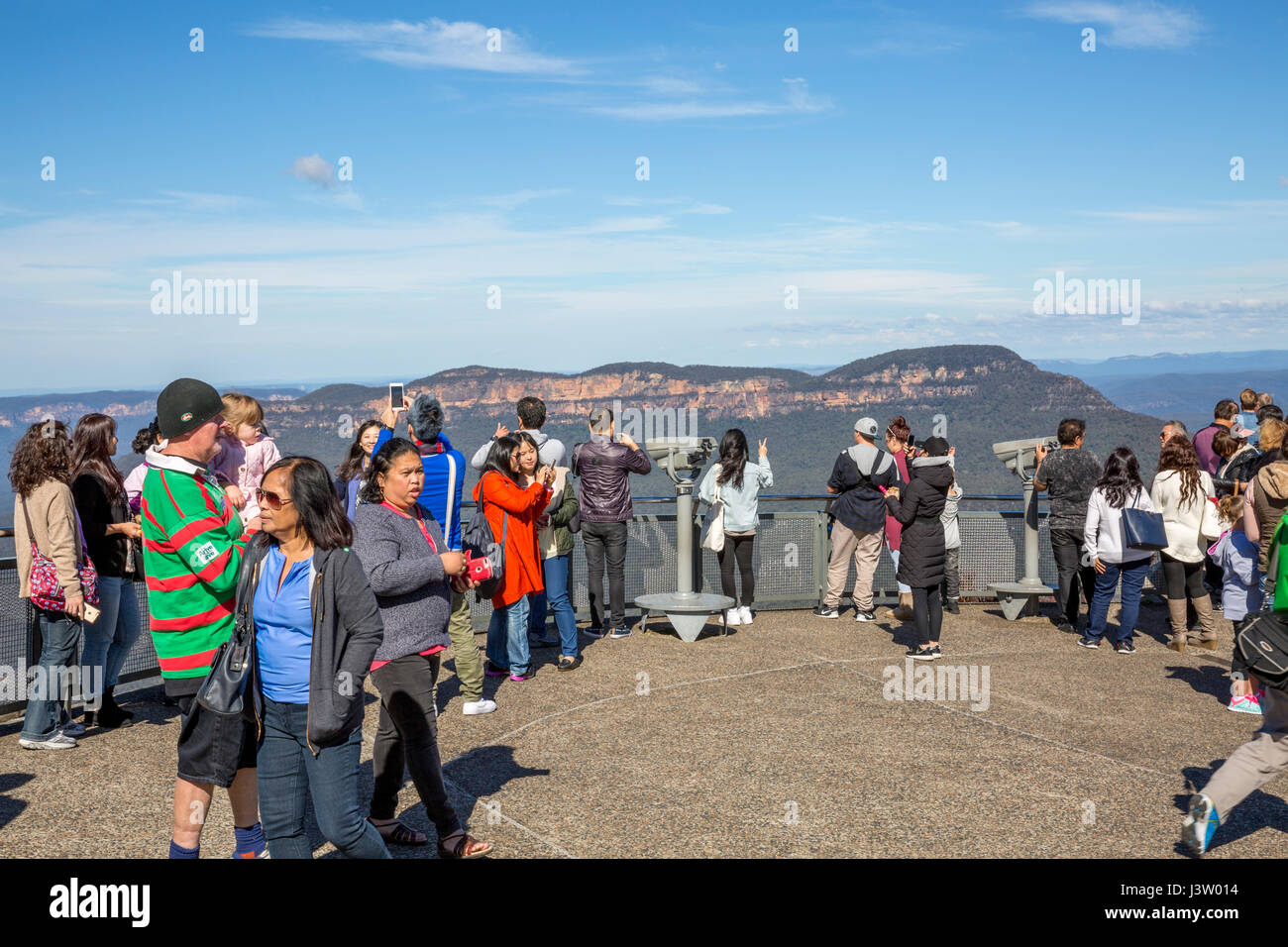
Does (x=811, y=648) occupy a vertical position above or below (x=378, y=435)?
below

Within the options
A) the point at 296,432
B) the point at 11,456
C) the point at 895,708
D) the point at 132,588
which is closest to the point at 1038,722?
the point at 895,708

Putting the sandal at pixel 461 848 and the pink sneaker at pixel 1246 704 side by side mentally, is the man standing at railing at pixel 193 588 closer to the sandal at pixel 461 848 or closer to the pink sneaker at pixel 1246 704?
the sandal at pixel 461 848

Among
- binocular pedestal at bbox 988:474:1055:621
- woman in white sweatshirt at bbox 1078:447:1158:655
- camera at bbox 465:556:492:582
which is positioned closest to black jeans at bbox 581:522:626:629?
binocular pedestal at bbox 988:474:1055:621

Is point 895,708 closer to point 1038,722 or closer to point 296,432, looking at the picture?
point 1038,722

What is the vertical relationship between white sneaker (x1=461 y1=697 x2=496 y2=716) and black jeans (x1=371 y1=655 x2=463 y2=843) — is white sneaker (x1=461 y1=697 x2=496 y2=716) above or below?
below

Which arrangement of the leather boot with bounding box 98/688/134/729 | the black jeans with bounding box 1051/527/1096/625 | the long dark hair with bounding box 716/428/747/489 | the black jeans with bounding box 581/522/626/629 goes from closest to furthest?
the leather boot with bounding box 98/688/134/729
the black jeans with bounding box 581/522/626/629
the black jeans with bounding box 1051/527/1096/625
the long dark hair with bounding box 716/428/747/489

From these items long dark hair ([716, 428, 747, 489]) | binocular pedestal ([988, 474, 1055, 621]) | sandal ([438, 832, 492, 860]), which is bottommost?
sandal ([438, 832, 492, 860])

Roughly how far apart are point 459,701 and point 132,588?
221 cm

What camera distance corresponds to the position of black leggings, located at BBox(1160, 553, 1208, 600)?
29.8ft

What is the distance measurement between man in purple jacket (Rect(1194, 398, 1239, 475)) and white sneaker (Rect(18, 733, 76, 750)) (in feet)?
31.5

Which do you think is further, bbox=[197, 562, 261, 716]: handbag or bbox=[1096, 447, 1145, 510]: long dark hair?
bbox=[1096, 447, 1145, 510]: long dark hair

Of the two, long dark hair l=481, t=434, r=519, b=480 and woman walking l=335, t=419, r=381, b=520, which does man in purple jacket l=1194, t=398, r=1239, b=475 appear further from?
woman walking l=335, t=419, r=381, b=520

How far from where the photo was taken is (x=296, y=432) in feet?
306

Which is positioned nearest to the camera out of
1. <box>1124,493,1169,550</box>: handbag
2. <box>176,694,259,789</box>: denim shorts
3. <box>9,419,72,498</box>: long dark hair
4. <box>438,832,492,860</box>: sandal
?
<box>176,694,259,789</box>: denim shorts
